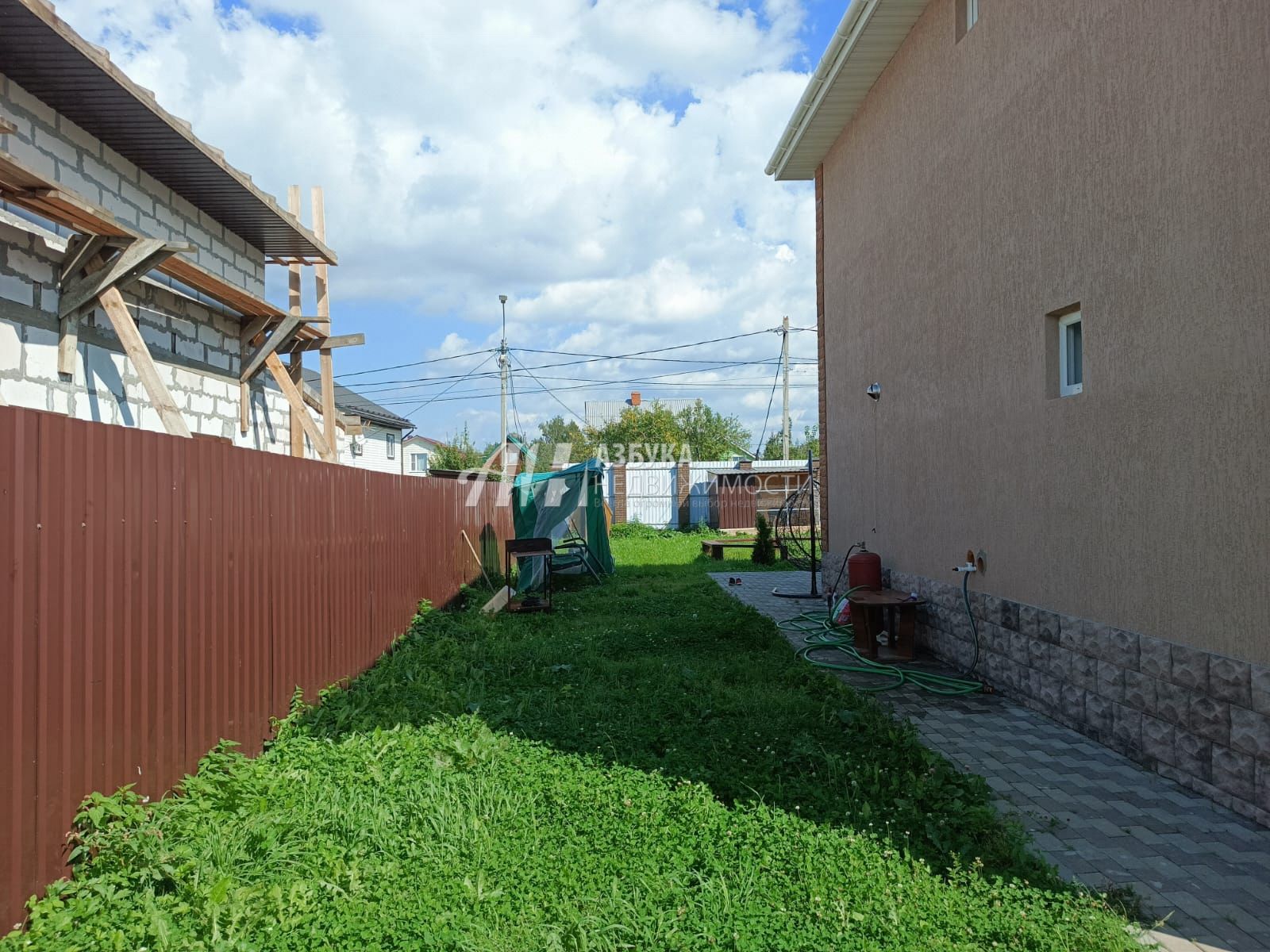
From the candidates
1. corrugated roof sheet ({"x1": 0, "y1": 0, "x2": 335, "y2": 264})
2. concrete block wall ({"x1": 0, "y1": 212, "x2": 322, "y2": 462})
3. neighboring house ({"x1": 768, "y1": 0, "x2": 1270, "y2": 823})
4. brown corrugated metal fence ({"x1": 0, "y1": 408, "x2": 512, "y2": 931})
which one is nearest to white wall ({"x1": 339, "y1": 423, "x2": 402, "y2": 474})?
concrete block wall ({"x1": 0, "y1": 212, "x2": 322, "y2": 462})

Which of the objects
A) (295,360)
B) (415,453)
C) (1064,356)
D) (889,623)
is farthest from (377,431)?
(1064,356)

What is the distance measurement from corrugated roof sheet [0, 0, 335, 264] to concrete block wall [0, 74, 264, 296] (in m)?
0.07

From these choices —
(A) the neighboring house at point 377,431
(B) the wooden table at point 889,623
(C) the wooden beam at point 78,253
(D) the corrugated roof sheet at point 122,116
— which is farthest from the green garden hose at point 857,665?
(A) the neighboring house at point 377,431

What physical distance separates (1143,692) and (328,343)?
8.66 metres

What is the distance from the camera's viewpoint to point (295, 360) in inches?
394

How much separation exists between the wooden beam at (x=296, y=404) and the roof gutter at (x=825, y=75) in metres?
6.14

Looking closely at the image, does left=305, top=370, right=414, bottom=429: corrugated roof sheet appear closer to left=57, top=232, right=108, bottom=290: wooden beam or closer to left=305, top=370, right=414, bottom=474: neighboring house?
left=305, top=370, right=414, bottom=474: neighboring house

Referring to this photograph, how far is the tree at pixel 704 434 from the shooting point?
139 feet

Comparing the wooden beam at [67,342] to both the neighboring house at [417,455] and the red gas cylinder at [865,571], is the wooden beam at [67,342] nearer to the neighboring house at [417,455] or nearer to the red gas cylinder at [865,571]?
the red gas cylinder at [865,571]

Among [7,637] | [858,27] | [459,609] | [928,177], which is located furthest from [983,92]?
[459,609]

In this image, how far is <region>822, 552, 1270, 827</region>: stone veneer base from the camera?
12.3 feet

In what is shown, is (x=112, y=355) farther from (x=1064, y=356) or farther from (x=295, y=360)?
(x=1064, y=356)

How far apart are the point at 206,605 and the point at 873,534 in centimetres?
672

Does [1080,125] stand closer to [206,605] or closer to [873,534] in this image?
[873,534]
